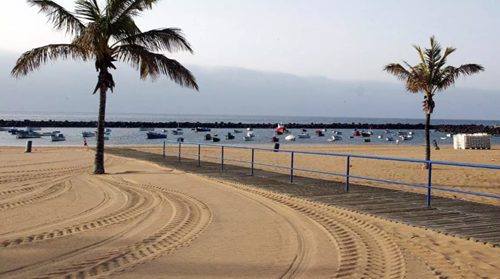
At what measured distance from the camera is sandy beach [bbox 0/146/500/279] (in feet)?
16.9

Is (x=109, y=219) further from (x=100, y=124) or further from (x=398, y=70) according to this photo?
(x=398, y=70)

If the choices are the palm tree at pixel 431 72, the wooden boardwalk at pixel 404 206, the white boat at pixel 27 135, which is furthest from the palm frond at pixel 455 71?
the white boat at pixel 27 135

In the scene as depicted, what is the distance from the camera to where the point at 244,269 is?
205 inches

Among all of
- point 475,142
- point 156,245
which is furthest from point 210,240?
point 475,142

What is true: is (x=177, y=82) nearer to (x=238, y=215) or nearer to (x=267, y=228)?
(x=238, y=215)

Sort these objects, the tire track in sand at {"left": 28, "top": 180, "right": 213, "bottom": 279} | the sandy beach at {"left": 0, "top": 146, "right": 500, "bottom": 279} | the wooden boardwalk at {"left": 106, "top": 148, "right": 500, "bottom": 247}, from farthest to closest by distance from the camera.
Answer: the wooden boardwalk at {"left": 106, "top": 148, "right": 500, "bottom": 247} → the sandy beach at {"left": 0, "top": 146, "right": 500, "bottom": 279} → the tire track in sand at {"left": 28, "top": 180, "right": 213, "bottom": 279}

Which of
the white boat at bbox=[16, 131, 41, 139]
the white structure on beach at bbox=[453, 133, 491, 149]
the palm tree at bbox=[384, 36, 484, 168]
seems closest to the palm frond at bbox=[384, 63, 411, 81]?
the palm tree at bbox=[384, 36, 484, 168]

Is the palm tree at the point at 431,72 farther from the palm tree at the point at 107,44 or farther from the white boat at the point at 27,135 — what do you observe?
the white boat at the point at 27,135

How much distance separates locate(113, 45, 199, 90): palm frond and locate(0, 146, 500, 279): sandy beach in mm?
5474

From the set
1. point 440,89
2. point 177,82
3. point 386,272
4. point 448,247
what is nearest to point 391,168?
point 440,89

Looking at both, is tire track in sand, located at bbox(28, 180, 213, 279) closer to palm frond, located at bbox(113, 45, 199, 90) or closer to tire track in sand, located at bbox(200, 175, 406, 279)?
tire track in sand, located at bbox(200, 175, 406, 279)

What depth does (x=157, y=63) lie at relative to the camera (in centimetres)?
1562

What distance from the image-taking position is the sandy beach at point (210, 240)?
514 centimetres

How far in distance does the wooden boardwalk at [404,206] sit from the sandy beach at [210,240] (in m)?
0.33
